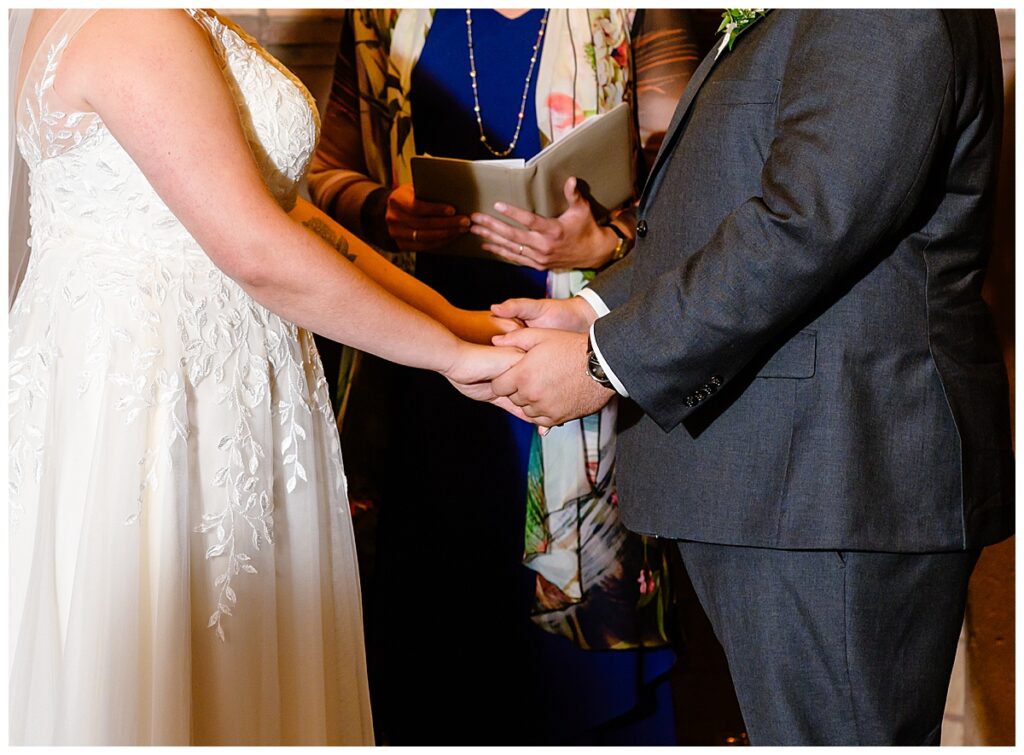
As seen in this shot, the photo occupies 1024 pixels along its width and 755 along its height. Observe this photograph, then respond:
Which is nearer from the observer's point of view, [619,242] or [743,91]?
[743,91]

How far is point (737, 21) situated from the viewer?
5.14ft

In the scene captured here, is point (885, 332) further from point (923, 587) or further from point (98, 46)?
point (98, 46)

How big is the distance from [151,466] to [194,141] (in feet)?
1.60

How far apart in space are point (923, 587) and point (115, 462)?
1191 mm

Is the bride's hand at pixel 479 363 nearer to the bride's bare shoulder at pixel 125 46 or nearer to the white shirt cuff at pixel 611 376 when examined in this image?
the white shirt cuff at pixel 611 376

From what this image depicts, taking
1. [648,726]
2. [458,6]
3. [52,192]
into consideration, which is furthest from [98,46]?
[648,726]

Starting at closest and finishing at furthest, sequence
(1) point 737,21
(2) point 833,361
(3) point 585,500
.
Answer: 1. (2) point 833,361
2. (1) point 737,21
3. (3) point 585,500

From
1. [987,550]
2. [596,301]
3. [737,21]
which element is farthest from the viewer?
[987,550]

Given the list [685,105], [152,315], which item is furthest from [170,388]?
[685,105]

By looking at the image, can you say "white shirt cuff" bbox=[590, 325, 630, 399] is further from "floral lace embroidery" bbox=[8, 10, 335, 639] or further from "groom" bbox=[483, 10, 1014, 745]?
"floral lace embroidery" bbox=[8, 10, 335, 639]

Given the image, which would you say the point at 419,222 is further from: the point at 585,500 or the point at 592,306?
the point at 585,500

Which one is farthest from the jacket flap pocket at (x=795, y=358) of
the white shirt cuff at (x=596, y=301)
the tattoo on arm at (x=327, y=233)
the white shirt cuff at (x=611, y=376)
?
the tattoo on arm at (x=327, y=233)

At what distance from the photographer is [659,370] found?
59.1 inches

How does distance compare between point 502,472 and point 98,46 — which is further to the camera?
point 502,472
